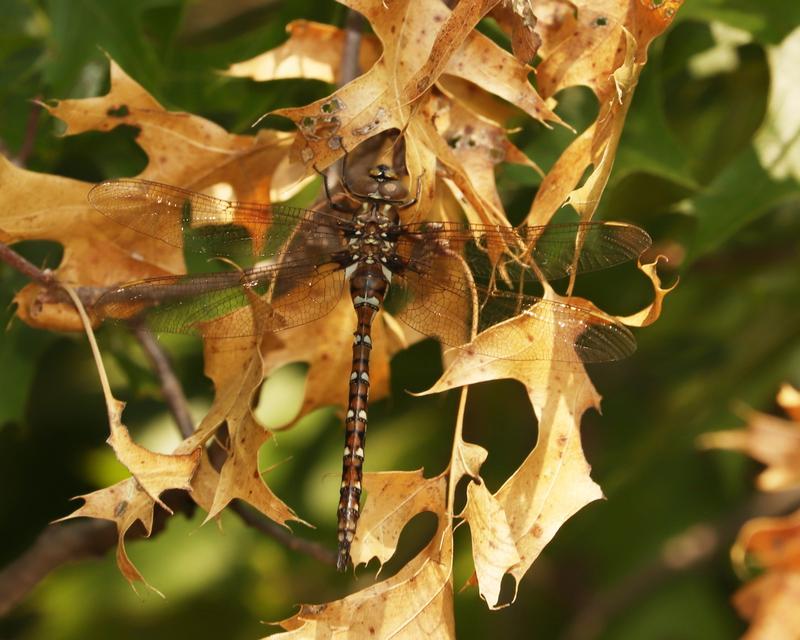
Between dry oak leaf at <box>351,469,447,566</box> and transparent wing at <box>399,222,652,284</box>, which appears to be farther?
transparent wing at <box>399,222,652,284</box>

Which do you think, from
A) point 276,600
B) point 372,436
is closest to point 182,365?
point 372,436

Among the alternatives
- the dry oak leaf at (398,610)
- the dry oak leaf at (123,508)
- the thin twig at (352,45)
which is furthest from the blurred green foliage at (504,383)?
the dry oak leaf at (398,610)

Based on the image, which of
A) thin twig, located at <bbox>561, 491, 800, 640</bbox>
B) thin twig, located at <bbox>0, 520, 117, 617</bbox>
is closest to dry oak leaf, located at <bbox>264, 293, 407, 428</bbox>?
thin twig, located at <bbox>0, 520, 117, 617</bbox>

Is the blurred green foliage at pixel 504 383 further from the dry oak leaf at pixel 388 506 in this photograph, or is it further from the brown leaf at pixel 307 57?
the dry oak leaf at pixel 388 506

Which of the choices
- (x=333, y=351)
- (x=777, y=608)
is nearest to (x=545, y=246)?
(x=333, y=351)

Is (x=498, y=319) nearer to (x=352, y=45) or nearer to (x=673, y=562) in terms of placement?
(x=352, y=45)

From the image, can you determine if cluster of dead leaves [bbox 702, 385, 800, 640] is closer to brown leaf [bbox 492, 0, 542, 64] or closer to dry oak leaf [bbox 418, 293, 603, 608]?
dry oak leaf [bbox 418, 293, 603, 608]
